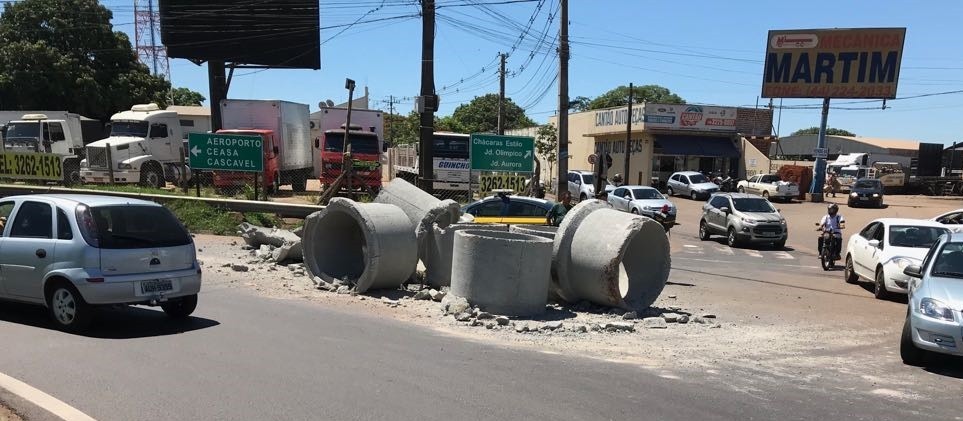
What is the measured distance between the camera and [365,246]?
11.6m

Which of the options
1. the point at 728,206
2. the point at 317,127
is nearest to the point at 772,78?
the point at 728,206

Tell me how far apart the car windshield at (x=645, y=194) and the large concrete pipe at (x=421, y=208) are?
1798cm

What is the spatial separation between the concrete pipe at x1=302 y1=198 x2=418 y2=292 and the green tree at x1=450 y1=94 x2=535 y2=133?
84.1 meters

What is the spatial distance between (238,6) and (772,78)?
31.1 metres

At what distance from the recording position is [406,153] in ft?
117

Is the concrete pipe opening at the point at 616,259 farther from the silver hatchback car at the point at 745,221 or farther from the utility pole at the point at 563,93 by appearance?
the silver hatchback car at the point at 745,221

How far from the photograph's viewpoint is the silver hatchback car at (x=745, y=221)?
874 inches

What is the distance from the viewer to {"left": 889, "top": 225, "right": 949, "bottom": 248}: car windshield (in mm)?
13109

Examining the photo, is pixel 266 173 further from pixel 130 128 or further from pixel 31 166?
pixel 130 128

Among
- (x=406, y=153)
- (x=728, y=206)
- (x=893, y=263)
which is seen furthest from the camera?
(x=406, y=153)

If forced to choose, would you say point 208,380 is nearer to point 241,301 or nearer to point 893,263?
point 241,301

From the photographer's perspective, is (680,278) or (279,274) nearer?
(279,274)

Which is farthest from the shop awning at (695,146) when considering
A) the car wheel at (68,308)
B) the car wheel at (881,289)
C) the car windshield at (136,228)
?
the car wheel at (68,308)

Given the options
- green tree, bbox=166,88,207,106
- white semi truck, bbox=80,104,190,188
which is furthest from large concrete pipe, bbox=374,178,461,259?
green tree, bbox=166,88,207,106
